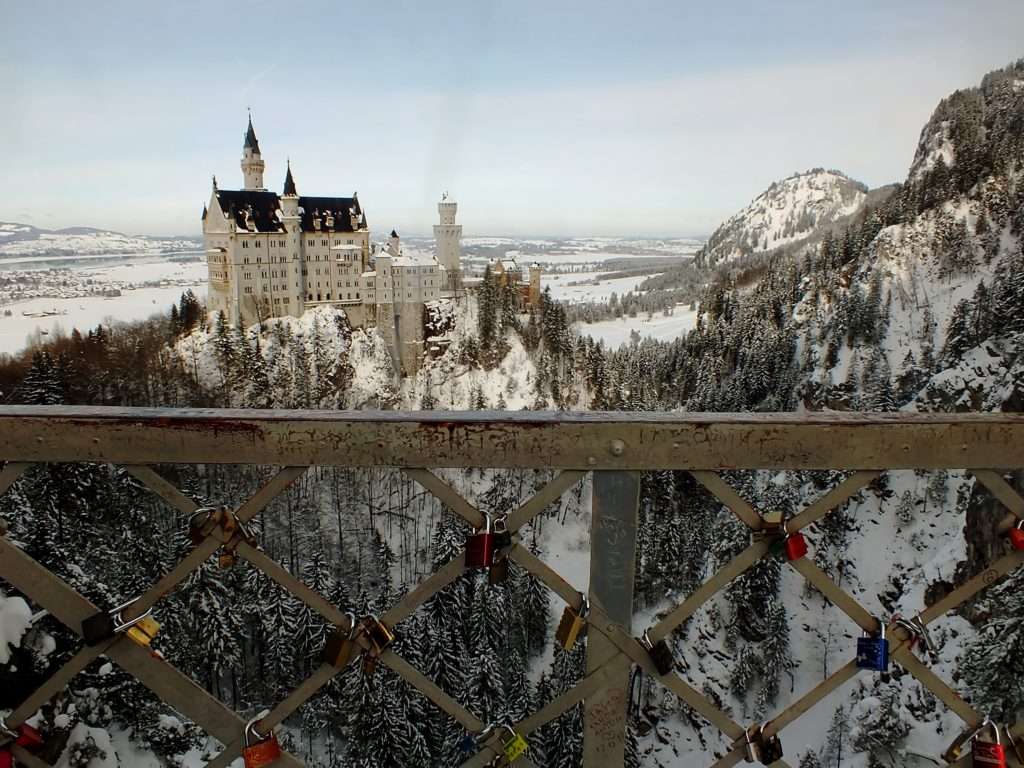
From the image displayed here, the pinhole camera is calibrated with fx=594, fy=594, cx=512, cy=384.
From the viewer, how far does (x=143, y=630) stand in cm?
191

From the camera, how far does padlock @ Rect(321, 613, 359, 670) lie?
1.90 metres

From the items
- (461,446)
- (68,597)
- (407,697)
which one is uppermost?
(461,446)

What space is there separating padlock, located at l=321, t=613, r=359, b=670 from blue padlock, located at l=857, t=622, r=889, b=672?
167 cm

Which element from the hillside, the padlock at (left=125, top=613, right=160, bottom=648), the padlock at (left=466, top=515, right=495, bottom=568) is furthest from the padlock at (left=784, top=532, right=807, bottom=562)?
the padlock at (left=125, top=613, right=160, bottom=648)

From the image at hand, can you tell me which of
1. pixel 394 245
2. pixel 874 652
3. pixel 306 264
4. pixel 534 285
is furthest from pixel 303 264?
pixel 874 652

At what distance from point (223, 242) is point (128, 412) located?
63591 mm

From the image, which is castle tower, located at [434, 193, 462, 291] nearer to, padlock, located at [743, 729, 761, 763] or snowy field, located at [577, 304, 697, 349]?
snowy field, located at [577, 304, 697, 349]

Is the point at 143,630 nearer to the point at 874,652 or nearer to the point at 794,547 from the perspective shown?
the point at 794,547

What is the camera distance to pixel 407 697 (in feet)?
76.3

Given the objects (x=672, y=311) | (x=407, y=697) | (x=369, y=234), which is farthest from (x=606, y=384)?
(x=672, y=311)

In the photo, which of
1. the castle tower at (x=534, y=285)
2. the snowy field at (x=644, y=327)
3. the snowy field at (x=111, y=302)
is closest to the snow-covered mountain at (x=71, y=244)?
the snowy field at (x=111, y=302)

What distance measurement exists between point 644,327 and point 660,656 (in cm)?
13103

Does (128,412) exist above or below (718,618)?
above

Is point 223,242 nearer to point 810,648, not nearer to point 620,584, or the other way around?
point 810,648
